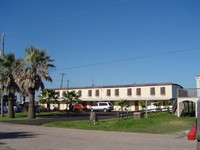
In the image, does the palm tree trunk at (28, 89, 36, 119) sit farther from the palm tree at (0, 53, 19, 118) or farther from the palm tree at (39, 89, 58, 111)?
the palm tree at (39, 89, 58, 111)

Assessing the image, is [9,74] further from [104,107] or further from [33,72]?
[104,107]

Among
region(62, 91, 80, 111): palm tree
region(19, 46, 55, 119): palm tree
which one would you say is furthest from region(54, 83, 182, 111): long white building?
region(19, 46, 55, 119): palm tree

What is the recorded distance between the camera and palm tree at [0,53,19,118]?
113ft

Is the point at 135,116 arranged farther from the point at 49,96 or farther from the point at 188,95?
the point at 49,96

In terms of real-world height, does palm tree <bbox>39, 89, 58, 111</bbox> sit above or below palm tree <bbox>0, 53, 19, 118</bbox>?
below

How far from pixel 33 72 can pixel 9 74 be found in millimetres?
3907

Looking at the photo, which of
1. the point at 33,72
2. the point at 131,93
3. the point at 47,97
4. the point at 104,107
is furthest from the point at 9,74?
the point at 131,93

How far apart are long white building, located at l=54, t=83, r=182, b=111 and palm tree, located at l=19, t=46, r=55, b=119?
24364 mm

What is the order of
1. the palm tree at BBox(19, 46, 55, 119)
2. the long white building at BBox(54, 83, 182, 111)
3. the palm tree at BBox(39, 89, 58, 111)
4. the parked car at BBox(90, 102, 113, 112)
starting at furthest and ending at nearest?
the parked car at BBox(90, 102, 113, 112)
the long white building at BBox(54, 83, 182, 111)
the palm tree at BBox(39, 89, 58, 111)
the palm tree at BBox(19, 46, 55, 119)

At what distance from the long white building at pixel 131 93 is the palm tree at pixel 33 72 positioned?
24364 mm

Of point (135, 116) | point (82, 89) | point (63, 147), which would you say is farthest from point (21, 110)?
point (63, 147)

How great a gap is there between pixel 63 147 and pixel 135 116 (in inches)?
706

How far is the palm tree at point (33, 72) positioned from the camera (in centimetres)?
3222

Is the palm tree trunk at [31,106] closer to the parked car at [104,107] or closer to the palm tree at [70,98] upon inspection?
the palm tree at [70,98]
